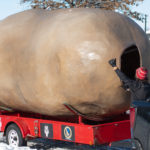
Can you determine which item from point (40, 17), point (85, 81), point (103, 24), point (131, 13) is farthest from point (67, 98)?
point (131, 13)

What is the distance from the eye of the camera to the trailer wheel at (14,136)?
732 centimetres

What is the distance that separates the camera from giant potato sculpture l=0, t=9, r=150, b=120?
5805 mm

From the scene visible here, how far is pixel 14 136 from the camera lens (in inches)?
296

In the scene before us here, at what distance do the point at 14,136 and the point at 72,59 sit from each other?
2689 mm

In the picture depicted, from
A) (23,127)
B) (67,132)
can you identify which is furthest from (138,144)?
(23,127)

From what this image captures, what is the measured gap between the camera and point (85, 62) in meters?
5.80

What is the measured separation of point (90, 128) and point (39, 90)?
4.15ft

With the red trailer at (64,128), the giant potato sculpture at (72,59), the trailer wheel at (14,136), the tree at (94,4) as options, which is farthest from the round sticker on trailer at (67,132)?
the tree at (94,4)

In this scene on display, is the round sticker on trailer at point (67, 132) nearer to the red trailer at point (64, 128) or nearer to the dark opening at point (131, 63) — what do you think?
the red trailer at point (64, 128)

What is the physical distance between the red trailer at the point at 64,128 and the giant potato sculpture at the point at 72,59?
0.87 ft

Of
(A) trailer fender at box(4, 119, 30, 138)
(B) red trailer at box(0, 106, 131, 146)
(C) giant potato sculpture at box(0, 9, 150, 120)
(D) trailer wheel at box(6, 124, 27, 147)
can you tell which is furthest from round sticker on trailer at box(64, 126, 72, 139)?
(D) trailer wheel at box(6, 124, 27, 147)

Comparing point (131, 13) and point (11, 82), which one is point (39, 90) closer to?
point (11, 82)

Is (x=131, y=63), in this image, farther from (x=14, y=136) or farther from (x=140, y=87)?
(x=14, y=136)

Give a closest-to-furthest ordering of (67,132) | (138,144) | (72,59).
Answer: (138,144) < (72,59) < (67,132)
